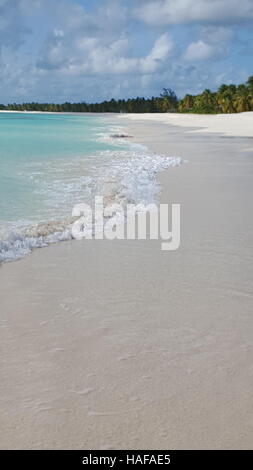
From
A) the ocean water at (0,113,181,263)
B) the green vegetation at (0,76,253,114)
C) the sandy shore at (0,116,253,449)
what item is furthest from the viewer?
the green vegetation at (0,76,253,114)

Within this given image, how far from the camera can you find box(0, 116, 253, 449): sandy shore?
7.06ft

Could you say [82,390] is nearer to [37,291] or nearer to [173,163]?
[37,291]

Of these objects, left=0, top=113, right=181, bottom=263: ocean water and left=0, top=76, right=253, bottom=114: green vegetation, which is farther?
left=0, top=76, right=253, bottom=114: green vegetation

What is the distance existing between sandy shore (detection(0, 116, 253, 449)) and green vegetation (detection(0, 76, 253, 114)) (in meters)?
73.4

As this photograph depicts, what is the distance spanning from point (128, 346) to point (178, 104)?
117m

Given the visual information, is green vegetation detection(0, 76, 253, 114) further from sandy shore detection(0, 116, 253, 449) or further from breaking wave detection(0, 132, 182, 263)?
sandy shore detection(0, 116, 253, 449)

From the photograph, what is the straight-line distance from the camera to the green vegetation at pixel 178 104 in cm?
7615

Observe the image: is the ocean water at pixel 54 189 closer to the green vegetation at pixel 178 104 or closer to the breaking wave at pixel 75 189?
the breaking wave at pixel 75 189

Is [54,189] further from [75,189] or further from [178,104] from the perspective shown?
[178,104]

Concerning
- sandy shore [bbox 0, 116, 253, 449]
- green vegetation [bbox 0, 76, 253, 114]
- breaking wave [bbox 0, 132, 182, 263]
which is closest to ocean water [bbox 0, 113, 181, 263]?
breaking wave [bbox 0, 132, 182, 263]

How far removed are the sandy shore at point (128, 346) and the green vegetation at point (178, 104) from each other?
73354 millimetres

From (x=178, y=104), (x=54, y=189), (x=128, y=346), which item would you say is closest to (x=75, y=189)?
(x=54, y=189)

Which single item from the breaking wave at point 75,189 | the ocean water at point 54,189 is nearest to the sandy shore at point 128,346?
the breaking wave at point 75,189

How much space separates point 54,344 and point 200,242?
2.58 meters
